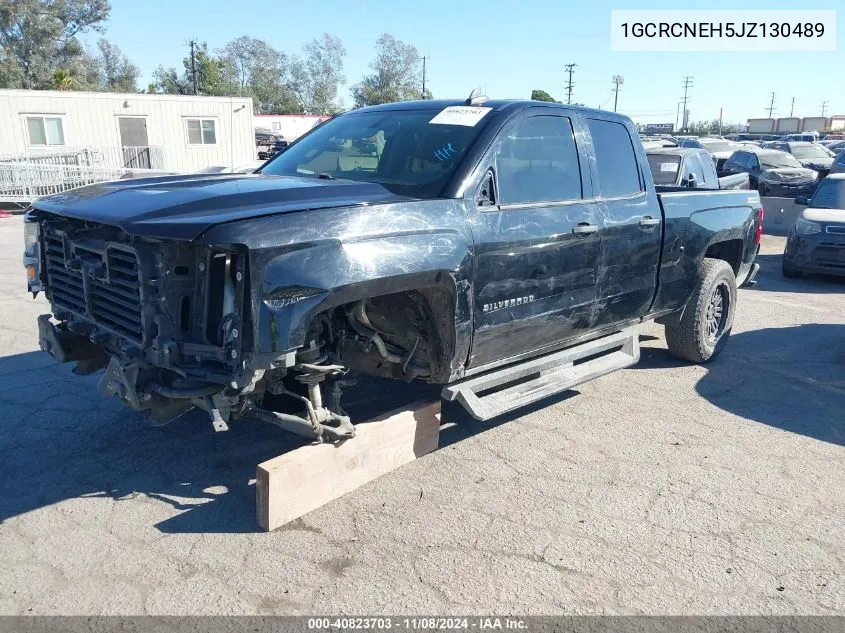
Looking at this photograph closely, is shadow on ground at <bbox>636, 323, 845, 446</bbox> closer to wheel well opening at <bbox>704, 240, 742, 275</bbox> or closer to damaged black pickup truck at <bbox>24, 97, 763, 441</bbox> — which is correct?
wheel well opening at <bbox>704, 240, 742, 275</bbox>

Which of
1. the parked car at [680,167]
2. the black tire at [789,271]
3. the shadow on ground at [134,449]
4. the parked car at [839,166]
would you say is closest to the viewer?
the shadow on ground at [134,449]

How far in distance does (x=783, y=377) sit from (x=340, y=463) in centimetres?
413

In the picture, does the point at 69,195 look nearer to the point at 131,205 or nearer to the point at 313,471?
the point at 131,205

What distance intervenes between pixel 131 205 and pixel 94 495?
61.0 inches

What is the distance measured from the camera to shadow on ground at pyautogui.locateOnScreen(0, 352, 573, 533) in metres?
3.63

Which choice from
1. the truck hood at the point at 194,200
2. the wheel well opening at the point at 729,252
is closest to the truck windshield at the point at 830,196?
the wheel well opening at the point at 729,252

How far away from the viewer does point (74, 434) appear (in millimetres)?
4359

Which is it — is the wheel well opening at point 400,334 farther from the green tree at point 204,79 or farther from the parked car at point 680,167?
the green tree at point 204,79

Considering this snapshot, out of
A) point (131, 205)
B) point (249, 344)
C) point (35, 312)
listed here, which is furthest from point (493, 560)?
point (35, 312)

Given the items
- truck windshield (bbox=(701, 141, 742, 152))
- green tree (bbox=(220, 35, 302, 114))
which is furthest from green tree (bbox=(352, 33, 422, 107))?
truck windshield (bbox=(701, 141, 742, 152))

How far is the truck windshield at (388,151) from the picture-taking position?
3908 millimetres

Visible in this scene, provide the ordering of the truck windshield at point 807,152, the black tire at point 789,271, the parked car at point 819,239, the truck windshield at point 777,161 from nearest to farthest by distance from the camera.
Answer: the parked car at point 819,239
the black tire at point 789,271
the truck windshield at point 777,161
the truck windshield at point 807,152

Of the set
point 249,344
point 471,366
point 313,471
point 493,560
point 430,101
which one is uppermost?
point 430,101

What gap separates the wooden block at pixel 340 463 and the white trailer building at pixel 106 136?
17.1m
